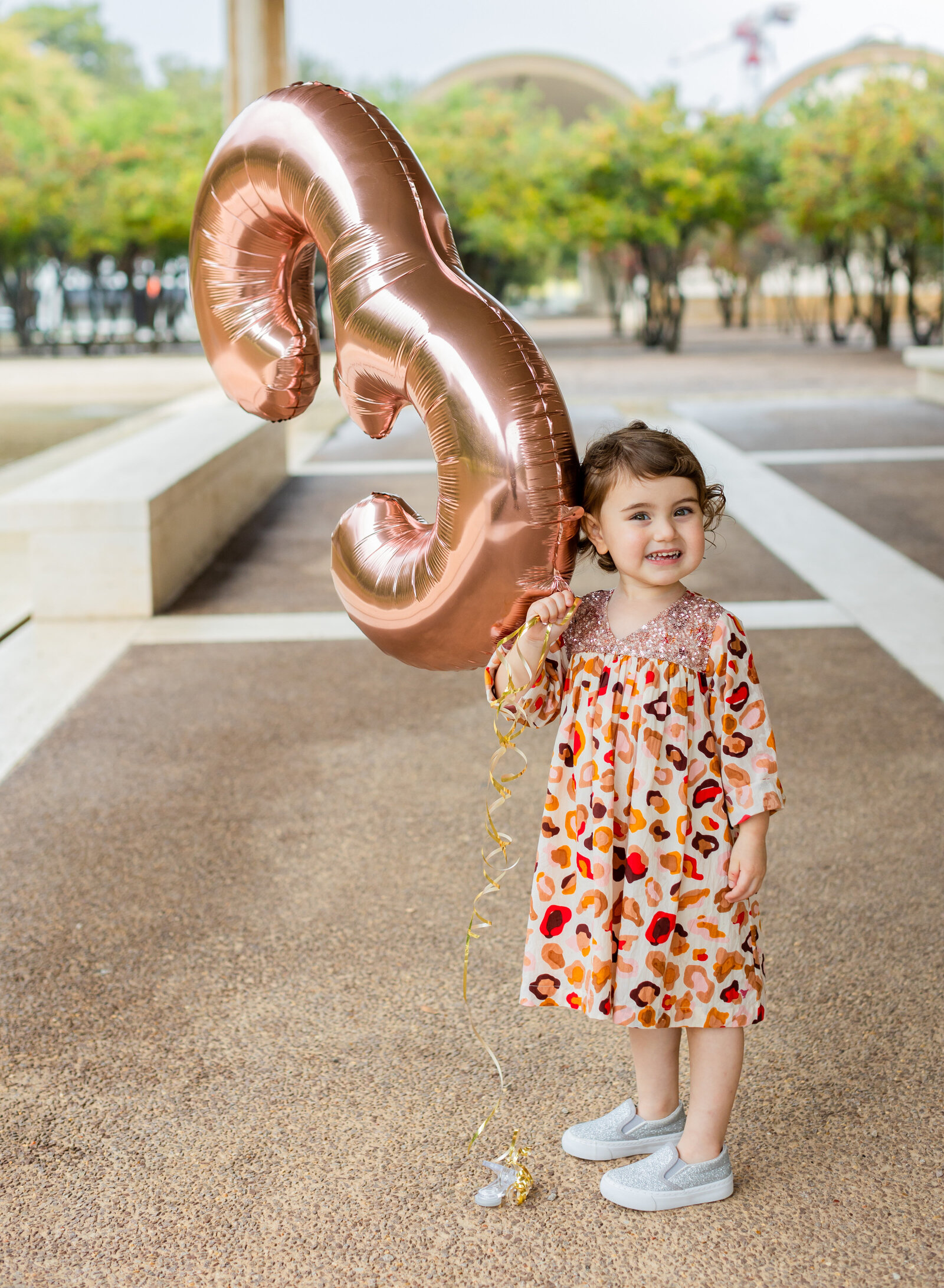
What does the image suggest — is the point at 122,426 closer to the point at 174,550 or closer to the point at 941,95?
the point at 174,550

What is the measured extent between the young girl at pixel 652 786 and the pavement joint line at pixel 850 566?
2.34 metres

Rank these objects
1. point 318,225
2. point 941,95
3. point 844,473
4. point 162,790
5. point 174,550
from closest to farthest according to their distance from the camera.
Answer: point 318,225 → point 162,790 → point 174,550 → point 844,473 → point 941,95

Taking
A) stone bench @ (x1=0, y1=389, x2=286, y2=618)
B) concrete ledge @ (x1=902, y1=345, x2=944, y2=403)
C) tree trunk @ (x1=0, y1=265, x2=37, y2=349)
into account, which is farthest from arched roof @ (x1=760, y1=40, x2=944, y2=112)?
stone bench @ (x1=0, y1=389, x2=286, y2=618)

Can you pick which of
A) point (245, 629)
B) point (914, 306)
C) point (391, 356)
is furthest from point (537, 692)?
point (914, 306)

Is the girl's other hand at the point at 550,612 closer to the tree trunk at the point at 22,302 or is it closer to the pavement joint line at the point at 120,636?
the pavement joint line at the point at 120,636

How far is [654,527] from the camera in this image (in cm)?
207

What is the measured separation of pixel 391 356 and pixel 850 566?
5.65m

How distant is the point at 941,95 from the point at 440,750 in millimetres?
23805

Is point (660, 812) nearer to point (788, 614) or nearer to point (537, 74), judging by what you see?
Answer: point (788, 614)

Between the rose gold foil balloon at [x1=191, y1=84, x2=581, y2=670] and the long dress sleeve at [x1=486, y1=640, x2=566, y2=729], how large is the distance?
0.03 meters

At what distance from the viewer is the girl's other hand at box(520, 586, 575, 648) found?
2053mm

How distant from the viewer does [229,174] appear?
2.46 m

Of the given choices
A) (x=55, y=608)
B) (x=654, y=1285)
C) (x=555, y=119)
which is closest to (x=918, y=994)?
(x=654, y=1285)

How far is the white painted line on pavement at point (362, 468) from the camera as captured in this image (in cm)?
1117
